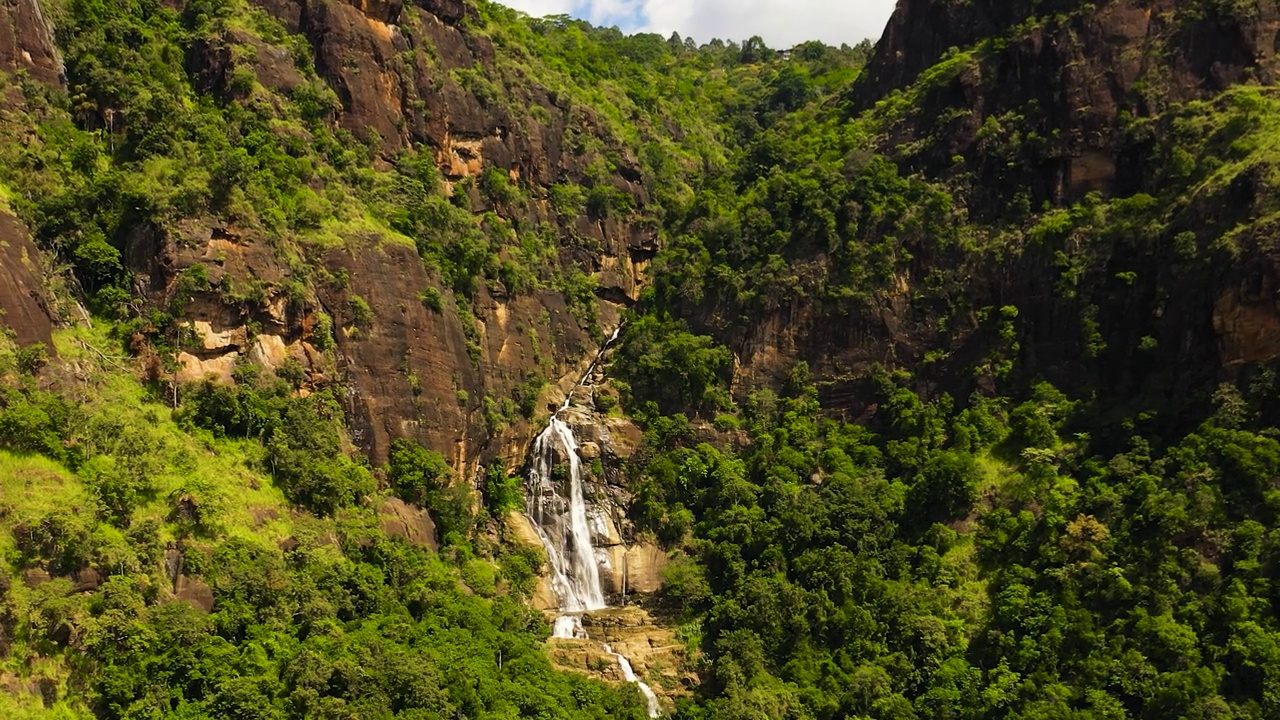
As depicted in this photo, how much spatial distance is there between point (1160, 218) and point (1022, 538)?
51.4ft

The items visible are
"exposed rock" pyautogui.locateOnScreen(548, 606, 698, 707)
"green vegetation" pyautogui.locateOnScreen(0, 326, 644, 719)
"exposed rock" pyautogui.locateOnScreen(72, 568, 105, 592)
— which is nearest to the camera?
"green vegetation" pyautogui.locateOnScreen(0, 326, 644, 719)

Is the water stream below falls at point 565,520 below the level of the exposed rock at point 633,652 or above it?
above

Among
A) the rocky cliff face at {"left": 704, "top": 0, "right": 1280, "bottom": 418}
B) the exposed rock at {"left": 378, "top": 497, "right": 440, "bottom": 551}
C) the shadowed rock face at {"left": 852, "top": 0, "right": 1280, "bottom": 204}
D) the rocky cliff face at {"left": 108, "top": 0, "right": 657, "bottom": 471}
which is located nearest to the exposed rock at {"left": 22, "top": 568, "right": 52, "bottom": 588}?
the rocky cliff face at {"left": 108, "top": 0, "right": 657, "bottom": 471}

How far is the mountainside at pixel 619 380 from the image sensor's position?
32.9 meters

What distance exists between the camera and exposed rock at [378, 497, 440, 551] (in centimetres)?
3991

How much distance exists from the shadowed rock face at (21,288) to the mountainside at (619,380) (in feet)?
0.56

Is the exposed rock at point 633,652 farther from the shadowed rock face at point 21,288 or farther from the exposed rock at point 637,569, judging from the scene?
the shadowed rock face at point 21,288

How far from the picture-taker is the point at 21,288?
33.6 metres

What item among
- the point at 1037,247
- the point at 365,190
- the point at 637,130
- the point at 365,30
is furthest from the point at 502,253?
the point at 1037,247

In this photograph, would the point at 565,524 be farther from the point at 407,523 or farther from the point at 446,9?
the point at 446,9

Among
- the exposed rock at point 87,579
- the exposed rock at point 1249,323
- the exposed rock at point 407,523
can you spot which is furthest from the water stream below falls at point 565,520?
the exposed rock at point 1249,323

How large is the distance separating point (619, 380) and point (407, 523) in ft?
50.2

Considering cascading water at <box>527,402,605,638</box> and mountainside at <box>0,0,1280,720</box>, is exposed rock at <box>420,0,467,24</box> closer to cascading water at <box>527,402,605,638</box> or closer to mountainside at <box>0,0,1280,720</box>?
mountainside at <box>0,0,1280,720</box>

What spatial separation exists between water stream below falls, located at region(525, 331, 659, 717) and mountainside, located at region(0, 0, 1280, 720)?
0.39m
